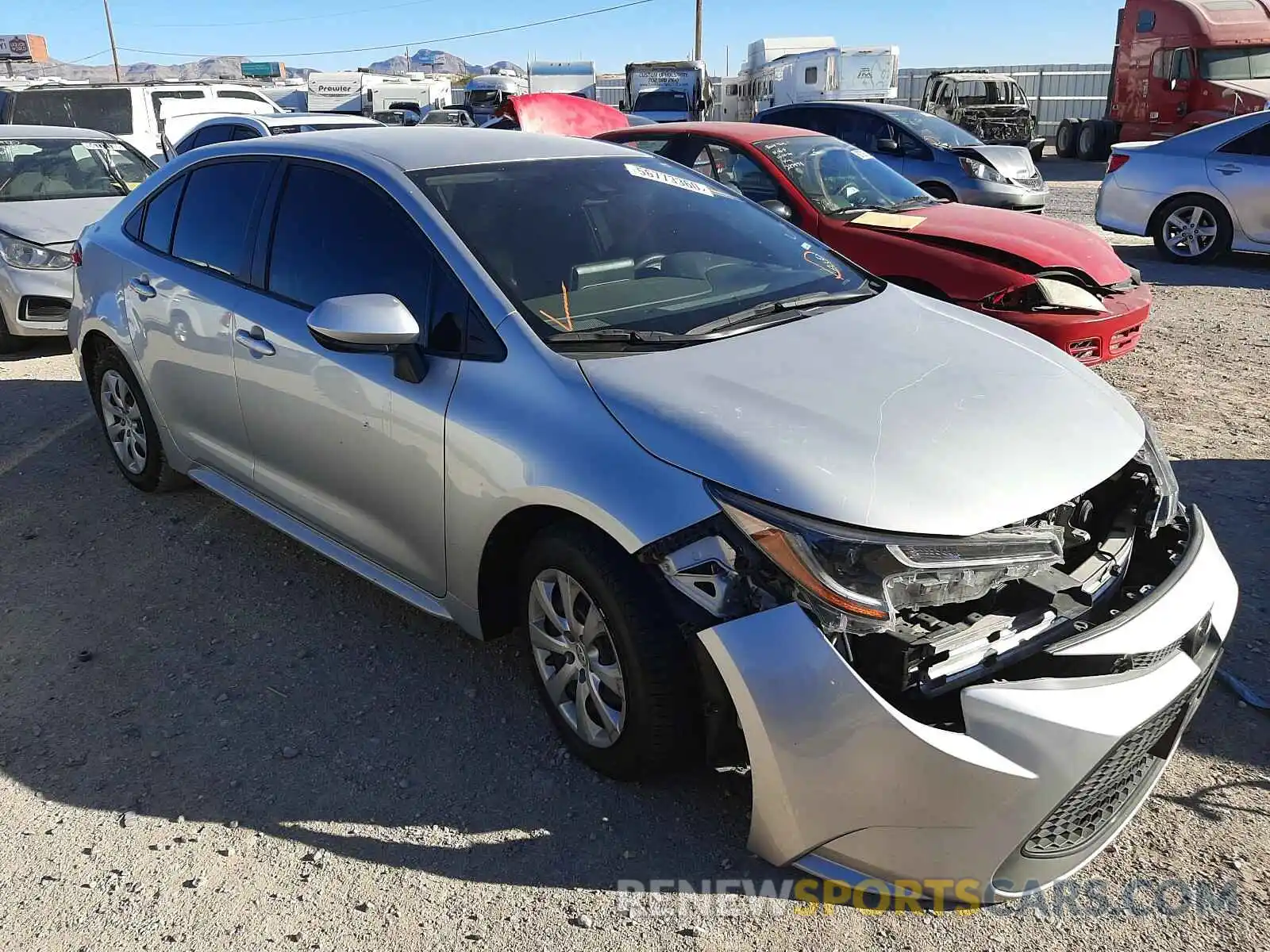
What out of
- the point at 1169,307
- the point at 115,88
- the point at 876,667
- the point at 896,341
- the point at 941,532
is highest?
the point at 115,88

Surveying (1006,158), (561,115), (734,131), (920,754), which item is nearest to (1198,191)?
(1006,158)

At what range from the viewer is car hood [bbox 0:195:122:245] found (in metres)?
7.47

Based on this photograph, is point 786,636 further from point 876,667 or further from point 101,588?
point 101,588

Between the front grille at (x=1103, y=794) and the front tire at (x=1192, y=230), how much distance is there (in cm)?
927

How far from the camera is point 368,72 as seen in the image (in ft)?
111

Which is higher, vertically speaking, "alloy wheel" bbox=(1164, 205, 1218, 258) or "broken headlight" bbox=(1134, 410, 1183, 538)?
"broken headlight" bbox=(1134, 410, 1183, 538)

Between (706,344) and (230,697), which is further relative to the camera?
(230,697)

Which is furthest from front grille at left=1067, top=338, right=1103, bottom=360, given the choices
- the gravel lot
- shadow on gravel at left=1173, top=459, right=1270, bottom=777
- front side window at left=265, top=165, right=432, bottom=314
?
front side window at left=265, top=165, right=432, bottom=314

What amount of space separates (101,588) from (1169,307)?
8066 millimetres

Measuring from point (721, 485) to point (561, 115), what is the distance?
8.51 m

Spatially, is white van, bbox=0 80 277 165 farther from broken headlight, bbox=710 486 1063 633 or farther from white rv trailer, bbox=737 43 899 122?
white rv trailer, bbox=737 43 899 122

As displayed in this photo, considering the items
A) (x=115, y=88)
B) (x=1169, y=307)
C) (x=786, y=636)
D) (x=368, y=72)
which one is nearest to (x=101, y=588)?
(x=786, y=636)

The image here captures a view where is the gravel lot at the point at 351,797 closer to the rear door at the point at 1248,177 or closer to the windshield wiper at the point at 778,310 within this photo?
the windshield wiper at the point at 778,310

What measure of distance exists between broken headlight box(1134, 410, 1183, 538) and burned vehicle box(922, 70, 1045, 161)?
1978cm
